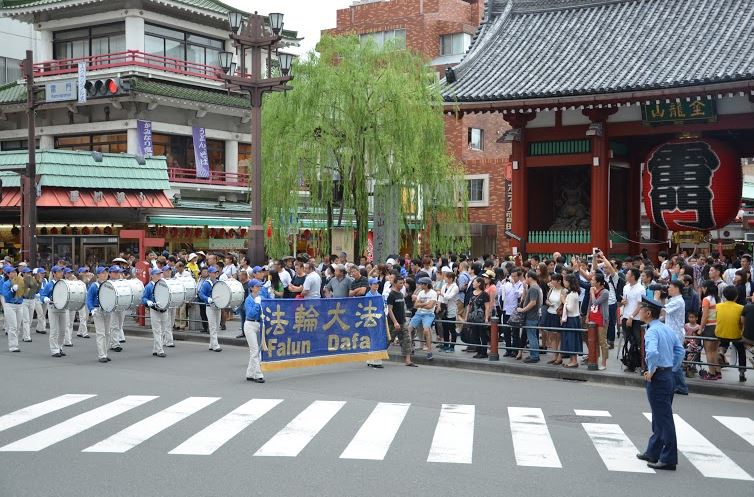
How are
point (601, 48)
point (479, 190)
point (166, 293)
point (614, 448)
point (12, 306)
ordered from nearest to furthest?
point (614, 448), point (166, 293), point (12, 306), point (601, 48), point (479, 190)

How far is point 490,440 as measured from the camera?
1045 centimetres

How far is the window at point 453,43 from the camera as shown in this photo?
52375mm

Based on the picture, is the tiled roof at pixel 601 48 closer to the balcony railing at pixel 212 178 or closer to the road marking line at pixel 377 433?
the road marking line at pixel 377 433

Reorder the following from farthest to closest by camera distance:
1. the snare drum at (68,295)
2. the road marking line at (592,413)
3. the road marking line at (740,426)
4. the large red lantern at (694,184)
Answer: the large red lantern at (694,184)
the snare drum at (68,295)
the road marking line at (592,413)
the road marking line at (740,426)

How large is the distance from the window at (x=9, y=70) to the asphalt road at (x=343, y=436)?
33.4 m

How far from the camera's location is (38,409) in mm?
12367

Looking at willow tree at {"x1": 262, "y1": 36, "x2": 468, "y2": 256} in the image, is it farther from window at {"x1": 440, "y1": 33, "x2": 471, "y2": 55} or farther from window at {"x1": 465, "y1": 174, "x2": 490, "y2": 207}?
window at {"x1": 440, "y1": 33, "x2": 471, "y2": 55}

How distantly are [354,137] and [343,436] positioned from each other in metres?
15.9

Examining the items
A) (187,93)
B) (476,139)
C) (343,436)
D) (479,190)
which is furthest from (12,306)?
(476,139)

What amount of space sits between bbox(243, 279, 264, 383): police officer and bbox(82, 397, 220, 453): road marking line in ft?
6.44

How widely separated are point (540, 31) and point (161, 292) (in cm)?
1703

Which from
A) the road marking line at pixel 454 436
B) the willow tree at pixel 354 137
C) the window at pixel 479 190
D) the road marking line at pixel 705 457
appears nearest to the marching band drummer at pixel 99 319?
the road marking line at pixel 454 436

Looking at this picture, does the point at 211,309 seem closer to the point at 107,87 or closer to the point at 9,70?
the point at 107,87

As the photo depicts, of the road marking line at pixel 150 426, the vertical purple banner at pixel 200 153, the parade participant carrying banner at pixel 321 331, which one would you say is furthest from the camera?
the vertical purple banner at pixel 200 153
